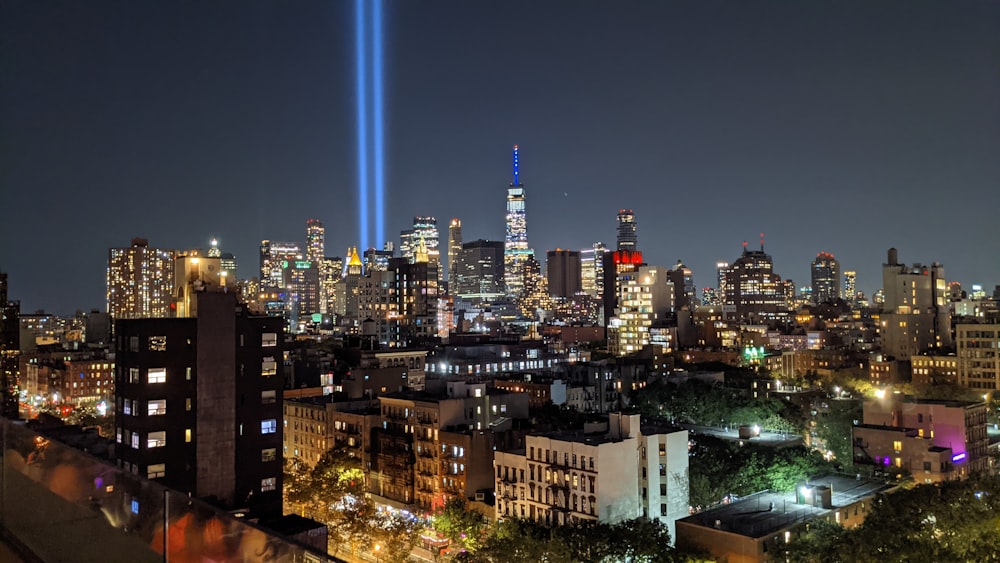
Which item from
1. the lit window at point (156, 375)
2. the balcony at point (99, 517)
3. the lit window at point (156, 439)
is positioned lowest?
the lit window at point (156, 439)

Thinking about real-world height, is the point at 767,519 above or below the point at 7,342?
below

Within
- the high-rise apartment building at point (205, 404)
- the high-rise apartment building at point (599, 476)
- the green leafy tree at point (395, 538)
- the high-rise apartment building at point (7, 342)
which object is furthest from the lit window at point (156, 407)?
the high-rise apartment building at point (7, 342)

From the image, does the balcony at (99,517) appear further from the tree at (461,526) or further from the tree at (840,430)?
the tree at (840,430)

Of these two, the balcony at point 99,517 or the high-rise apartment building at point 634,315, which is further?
the high-rise apartment building at point 634,315

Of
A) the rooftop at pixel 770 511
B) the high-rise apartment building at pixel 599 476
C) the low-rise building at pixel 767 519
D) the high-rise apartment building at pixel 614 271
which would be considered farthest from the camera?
the high-rise apartment building at pixel 614 271

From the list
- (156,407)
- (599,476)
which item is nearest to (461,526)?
(599,476)

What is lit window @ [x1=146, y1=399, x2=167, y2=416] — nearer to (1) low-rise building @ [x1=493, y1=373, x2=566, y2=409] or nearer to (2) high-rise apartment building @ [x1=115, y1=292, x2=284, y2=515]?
(2) high-rise apartment building @ [x1=115, y1=292, x2=284, y2=515]

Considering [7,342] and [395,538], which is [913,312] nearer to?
[395,538]

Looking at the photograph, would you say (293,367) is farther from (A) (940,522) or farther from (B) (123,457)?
(A) (940,522)
